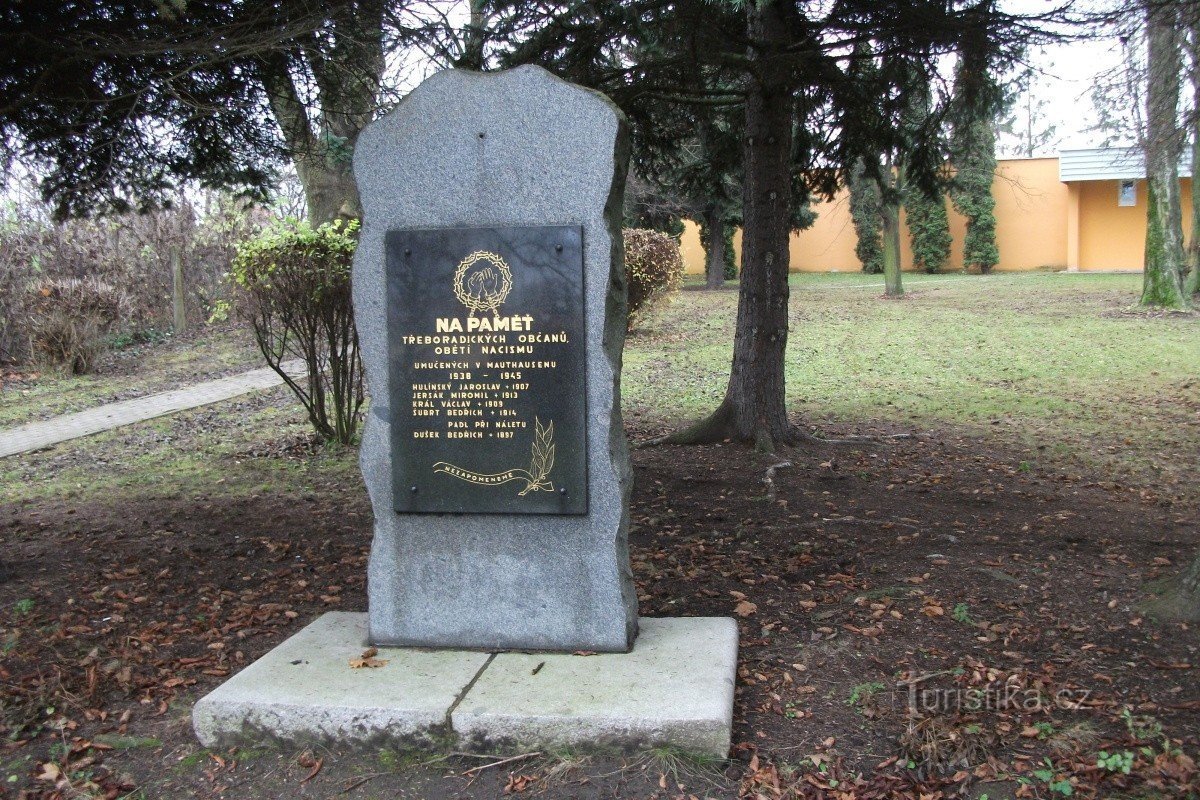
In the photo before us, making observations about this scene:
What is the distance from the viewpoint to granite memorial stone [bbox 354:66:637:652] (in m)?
3.92

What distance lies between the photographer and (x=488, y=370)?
4020mm

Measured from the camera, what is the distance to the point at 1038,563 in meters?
5.10

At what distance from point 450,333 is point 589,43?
3611mm

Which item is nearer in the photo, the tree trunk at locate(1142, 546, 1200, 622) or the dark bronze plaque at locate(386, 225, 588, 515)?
the dark bronze plaque at locate(386, 225, 588, 515)

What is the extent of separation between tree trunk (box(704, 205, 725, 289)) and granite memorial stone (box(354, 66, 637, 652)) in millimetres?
22026

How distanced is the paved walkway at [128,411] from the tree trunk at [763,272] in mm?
6901

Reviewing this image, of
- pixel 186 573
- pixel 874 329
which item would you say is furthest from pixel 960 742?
pixel 874 329

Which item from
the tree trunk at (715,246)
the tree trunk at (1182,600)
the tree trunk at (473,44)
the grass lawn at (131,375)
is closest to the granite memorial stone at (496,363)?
the tree trunk at (1182,600)

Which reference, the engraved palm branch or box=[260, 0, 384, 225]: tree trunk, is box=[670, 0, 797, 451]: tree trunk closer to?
box=[260, 0, 384, 225]: tree trunk

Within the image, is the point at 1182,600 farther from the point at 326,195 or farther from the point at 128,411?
the point at 128,411

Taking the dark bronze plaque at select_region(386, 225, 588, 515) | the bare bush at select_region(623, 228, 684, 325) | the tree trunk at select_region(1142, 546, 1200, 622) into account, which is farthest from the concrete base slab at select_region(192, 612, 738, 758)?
the bare bush at select_region(623, 228, 684, 325)

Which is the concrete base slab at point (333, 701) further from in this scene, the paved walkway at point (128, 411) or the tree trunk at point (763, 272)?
the paved walkway at point (128, 411)

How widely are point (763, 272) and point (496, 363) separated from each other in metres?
4.52

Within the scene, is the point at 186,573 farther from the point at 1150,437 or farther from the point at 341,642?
the point at 1150,437
